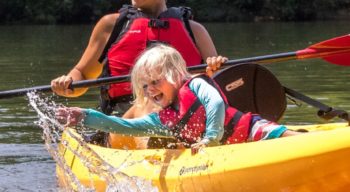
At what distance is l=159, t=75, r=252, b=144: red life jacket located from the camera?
13.6 feet

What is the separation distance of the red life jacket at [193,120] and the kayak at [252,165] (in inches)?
4.2

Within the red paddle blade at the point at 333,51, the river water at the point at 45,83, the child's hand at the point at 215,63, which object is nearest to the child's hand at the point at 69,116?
the child's hand at the point at 215,63

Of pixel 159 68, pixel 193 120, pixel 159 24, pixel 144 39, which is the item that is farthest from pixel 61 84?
pixel 193 120

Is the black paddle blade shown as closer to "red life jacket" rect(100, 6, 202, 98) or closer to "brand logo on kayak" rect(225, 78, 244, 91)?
"brand logo on kayak" rect(225, 78, 244, 91)

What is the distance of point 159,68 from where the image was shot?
163 inches

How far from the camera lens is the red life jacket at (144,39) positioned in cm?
532

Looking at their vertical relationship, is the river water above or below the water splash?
below

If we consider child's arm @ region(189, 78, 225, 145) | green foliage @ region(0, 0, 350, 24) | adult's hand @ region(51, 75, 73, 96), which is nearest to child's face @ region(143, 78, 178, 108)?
child's arm @ region(189, 78, 225, 145)

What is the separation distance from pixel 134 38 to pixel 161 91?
117cm

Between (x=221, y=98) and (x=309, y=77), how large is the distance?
336 inches

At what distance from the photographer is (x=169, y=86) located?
4.21 metres

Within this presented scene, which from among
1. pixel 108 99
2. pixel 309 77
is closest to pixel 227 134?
pixel 108 99

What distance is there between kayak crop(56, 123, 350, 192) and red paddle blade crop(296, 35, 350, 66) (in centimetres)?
117

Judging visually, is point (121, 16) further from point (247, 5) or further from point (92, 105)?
point (247, 5)
